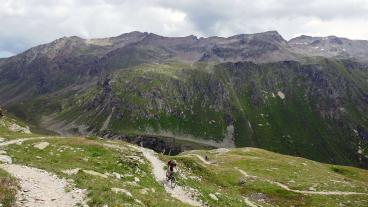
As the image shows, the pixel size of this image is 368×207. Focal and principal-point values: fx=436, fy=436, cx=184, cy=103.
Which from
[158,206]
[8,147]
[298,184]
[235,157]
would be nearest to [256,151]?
[235,157]

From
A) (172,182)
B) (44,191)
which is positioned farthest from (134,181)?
(44,191)

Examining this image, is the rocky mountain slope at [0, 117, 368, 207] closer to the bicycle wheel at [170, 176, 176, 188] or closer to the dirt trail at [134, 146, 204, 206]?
the dirt trail at [134, 146, 204, 206]

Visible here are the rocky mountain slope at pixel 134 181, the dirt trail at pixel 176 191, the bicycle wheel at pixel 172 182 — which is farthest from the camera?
the bicycle wheel at pixel 172 182

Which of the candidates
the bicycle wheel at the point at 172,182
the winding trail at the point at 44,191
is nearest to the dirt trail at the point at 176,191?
the bicycle wheel at the point at 172,182

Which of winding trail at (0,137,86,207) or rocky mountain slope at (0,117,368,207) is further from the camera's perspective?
rocky mountain slope at (0,117,368,207)

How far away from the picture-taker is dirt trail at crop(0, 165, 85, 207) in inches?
1011

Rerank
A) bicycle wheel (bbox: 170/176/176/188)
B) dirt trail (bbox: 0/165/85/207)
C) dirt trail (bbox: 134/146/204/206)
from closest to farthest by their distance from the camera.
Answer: dirt trail (bbox: 0/165/85/207) → dirt trail (bbox: 134/146/204/206) → bicycle wheel (bbox: 170/176/176/188)

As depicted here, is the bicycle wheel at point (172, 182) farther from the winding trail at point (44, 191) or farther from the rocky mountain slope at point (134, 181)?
the winding trail at point (44, 191)

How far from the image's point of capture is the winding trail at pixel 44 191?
25.7 meters

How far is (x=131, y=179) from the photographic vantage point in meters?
41.8

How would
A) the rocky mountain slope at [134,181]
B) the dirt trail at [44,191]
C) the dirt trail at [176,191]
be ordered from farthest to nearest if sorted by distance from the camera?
1. the dirt trail at [176,191]
2. the rocky mountain slope at [134,181]
3. the dirt trail at [44,191]

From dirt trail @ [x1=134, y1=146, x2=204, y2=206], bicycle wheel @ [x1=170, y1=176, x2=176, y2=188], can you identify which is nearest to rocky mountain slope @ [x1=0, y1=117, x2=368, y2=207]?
dirt trail @ [x1=134, y1=146, x2=204, y2=206]

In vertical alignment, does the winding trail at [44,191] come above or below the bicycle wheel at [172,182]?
above

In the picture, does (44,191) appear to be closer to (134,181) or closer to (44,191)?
(44,191)
